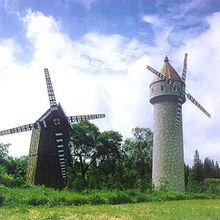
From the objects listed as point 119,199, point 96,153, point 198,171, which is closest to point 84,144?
point 96,153

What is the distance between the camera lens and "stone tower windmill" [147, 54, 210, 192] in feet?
169

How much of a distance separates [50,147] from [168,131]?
1410cm

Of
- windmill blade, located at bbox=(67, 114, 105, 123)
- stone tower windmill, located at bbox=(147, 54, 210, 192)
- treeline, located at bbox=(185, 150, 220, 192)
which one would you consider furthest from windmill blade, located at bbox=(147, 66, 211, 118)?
treeline, located at bbox=(185, 150, 220, 192)

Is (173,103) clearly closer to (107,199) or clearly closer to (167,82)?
(167,82)

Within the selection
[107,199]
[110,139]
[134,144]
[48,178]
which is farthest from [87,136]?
[107,199]

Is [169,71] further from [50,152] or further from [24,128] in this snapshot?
[24,128]

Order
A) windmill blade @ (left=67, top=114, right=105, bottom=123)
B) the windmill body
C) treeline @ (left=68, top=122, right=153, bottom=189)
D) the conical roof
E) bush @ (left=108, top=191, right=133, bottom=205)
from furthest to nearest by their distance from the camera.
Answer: treeline @ (left=68, top=122, right=153, bottom=189), the conical roof, windmill blade @ (left=67, top=114, right=105, bottom=123), the windmill body, bush @ (left=108, top=191, right=133, bottom=205)

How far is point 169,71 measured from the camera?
5662cm

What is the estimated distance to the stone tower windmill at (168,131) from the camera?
169 feet

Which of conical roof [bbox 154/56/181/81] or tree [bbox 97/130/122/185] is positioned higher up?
conical roof [bbox 154/56/181/81]

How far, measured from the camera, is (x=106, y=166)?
6444 cm

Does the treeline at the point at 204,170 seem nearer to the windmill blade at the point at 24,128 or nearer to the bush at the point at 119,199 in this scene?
the windmill blade at the point at 24,128

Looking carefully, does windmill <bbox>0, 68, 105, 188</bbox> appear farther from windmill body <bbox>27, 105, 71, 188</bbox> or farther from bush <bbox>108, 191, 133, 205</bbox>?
bush <bbox>108, 191, 133, 205</bbox>

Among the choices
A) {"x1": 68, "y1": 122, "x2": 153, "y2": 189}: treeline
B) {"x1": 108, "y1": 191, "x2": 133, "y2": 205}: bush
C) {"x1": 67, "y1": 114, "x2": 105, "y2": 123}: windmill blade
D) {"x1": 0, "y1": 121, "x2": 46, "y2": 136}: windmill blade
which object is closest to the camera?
{"x1": 108, "y1": 191, "x2": 133, "y2": 205}: bush
